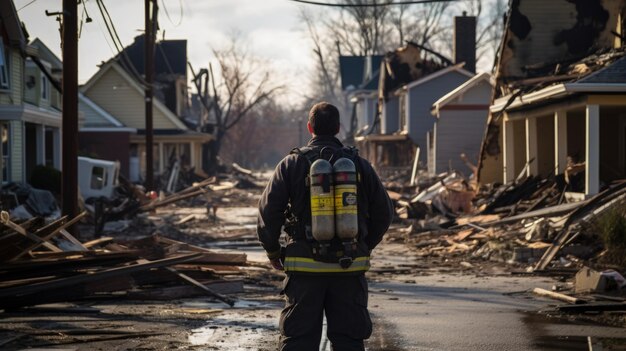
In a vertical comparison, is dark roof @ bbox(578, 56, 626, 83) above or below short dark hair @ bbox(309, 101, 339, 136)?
above

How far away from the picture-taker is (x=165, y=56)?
205ft

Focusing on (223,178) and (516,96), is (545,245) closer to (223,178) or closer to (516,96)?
(516,96)

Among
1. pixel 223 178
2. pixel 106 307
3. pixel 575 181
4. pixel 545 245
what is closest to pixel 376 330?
pixel 106 307

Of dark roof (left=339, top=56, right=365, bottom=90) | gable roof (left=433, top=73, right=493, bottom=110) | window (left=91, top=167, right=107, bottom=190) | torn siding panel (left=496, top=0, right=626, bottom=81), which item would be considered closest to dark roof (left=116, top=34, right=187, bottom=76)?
dark roof (left=339, top=56, right=365, bottom=90)

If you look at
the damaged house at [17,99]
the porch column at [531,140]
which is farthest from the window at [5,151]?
the porch column at [531,140]

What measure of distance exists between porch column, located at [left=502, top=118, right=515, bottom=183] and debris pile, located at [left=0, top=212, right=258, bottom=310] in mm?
16306

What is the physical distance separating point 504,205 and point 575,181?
1.99 m

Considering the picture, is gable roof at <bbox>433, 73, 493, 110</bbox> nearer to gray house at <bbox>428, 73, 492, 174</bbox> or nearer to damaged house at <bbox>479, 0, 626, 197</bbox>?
gray house at <bbox>428, 73, 492, 174</bbox>

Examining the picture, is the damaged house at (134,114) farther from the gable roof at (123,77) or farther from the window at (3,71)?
the window at (3,71)

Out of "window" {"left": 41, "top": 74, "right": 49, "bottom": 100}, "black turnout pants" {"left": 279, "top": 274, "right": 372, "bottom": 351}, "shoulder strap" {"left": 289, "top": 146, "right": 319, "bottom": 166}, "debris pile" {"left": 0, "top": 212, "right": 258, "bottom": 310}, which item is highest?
"window" {"left": 41, "top": 74, "right": 49, "bottom": 100}

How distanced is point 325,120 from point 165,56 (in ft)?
185

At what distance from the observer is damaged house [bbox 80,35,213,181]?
52.2m

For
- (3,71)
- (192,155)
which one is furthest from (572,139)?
(192,155)

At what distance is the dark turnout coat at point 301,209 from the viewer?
6.89 m
